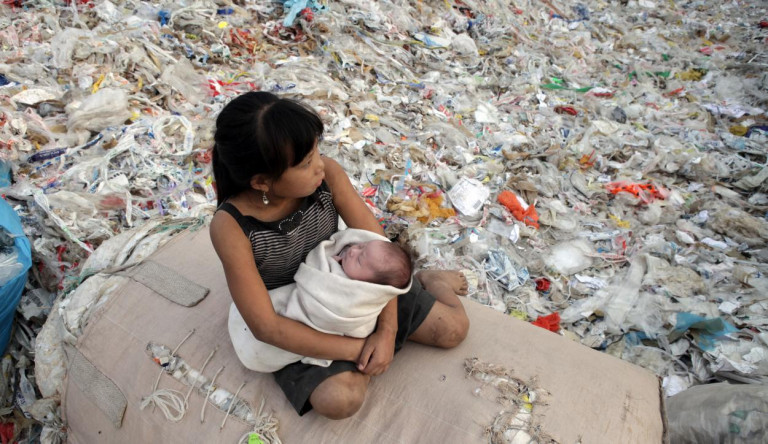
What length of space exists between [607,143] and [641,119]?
0.86 meters

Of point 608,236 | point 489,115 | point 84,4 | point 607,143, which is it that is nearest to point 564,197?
point 608,236

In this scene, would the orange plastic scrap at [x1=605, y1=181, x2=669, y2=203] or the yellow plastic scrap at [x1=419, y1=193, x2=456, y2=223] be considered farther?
the orange plastic scrap at [x1=605, y1=181, x2=669, y2=203]

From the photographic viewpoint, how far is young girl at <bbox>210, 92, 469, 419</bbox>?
A: 47.0 inches

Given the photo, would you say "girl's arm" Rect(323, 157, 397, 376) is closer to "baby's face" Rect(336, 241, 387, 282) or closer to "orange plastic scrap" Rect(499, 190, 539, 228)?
"baby's face" Rect(336, 241, 387, 282)

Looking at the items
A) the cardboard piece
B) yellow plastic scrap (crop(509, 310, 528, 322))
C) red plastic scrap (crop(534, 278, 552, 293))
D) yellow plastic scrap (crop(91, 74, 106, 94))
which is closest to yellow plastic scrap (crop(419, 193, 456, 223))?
red plastic scrap (crop(534, 278, 552, 293))

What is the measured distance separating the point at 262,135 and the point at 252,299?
50 centimetres

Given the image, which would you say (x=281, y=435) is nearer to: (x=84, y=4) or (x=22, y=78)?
(x=22, y=78)

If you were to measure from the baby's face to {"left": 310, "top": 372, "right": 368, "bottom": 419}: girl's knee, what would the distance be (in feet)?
1.06

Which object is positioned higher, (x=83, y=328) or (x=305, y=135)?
(x=305, y=135)

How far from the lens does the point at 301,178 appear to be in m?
1.30

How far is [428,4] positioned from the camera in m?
6.00

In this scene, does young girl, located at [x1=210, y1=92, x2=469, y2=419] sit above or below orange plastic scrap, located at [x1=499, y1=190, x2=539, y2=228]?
above

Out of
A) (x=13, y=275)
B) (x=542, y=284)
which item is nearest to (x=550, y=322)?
(x=542, y=284)

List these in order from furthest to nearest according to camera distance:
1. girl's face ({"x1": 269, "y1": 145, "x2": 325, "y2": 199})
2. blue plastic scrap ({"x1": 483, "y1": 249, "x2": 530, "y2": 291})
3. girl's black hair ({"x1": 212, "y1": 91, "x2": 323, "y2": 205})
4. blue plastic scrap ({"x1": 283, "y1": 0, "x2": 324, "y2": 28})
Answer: blue plastic scrap ({"x1": 283, "y1": 0, "x2": 324, "y2": 28}), blue plastic scrap ({"x1": 483, "y1": 249, "x2": 530, "y2": 291}), girl's face ({"x1": 269, "y1": 145, "x2": 325, "y2": 199}), girl's black hair ({"x1": 212, "y1": 91, "x2": 323, "y2": 205})
